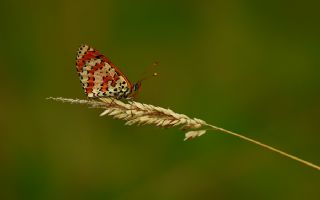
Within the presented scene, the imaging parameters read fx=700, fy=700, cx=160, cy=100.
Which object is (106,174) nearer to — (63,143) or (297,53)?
(63,143)

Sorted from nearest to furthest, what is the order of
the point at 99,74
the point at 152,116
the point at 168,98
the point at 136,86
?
1. the point at 152,116
2. the point at 99,74
3. the point at 136,86
4. the point at 168,98

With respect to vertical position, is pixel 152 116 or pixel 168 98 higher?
pixel 152 116

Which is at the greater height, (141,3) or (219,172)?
(141,3)

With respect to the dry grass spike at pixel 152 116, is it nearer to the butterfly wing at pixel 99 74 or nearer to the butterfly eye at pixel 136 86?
the butterfly wing at pixel 99 74

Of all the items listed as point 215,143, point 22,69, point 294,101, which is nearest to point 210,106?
point 215,143

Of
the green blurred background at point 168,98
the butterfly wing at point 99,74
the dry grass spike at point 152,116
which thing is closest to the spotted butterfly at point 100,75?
the butterfly wing at point 99,74

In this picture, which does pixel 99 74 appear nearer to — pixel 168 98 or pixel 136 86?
pixel 136 86

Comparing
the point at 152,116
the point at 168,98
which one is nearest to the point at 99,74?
the point at 152,116

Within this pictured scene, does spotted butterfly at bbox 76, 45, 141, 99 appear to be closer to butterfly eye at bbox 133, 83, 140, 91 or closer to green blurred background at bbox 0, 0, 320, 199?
butterfly eye at bbox 133, 83, 140, 91
